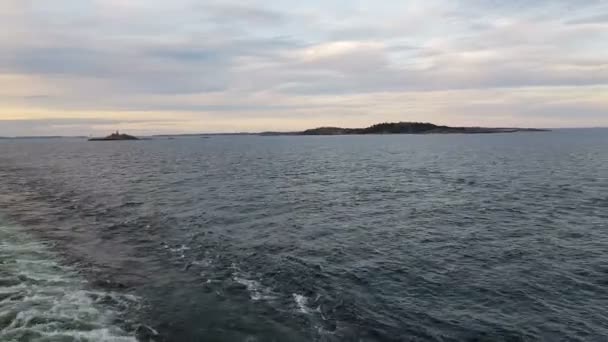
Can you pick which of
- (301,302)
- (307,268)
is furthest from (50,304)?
(307,268)

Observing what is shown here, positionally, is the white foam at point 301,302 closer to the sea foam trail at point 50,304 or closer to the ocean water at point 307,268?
the ocean water at point 307,268

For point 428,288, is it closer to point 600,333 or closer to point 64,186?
point 600,333

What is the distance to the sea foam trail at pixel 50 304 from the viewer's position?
55.5ft

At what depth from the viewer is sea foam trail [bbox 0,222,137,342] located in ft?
55.5

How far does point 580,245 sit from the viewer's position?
2898cm

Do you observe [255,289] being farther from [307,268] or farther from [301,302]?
[307,268]

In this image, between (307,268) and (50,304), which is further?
(307,268)

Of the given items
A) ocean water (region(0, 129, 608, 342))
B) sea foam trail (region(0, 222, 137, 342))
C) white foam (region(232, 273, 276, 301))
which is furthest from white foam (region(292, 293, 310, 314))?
sea foam trail (region(0, 222, 137, 342))

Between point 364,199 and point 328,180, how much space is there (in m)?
19.3

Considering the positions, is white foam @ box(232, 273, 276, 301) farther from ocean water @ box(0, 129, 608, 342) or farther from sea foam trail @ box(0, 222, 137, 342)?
sea foam trail @ box(0, 222, 137, 342)

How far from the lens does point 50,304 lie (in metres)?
19.6

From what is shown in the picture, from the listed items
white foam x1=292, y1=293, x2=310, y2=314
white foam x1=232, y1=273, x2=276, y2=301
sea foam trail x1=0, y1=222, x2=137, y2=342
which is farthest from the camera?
white foam x1=232, y1=273, x2=276, y2=301

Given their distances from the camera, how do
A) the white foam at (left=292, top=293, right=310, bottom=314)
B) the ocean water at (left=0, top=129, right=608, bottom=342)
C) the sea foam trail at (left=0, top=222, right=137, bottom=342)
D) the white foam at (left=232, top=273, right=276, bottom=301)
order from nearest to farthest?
1. the sea foam trail at (left=0, top=222, right=137, bottom=342)
2. the ocean water at (left=0, top=129, right=608, bottom=342)
3. the white foam at (left=292, top=293, right=310, bottom=314)
4. the white foam at (left=232, top=273, right=276, bottom=301)

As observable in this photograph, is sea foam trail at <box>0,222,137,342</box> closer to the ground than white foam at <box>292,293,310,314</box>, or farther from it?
farther from it
